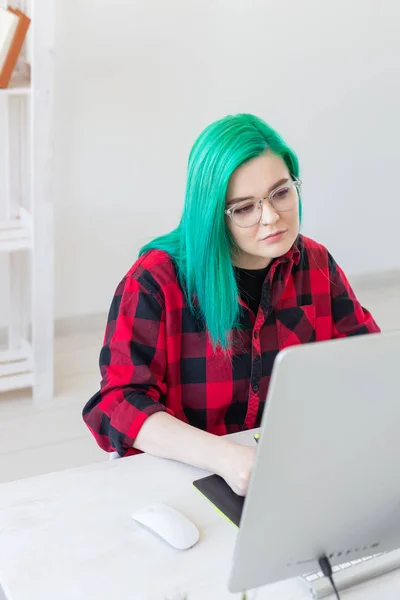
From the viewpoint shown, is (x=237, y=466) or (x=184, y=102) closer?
(x=237, y=466)

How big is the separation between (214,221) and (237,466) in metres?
0.43

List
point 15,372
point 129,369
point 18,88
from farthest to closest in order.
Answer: point 15,372 < point 18,88 < point 129,369

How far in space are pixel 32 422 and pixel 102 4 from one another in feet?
5.01

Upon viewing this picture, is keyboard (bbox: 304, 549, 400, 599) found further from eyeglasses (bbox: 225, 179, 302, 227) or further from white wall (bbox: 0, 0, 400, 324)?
white wall (bbox: 0, 0, 400, 324)

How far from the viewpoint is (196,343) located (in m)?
1.57

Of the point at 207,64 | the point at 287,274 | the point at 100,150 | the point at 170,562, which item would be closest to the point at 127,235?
the point at 100,150

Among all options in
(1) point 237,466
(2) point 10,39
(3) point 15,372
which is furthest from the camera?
(3) point 15,372

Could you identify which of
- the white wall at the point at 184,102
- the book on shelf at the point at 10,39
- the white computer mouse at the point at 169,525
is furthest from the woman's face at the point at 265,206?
the white wall at the point at 184,102

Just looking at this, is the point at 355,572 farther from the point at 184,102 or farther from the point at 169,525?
the point at 184,102

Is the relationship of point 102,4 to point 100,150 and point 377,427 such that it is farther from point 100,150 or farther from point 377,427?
point 377,427

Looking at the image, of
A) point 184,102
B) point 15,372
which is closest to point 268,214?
point 15,372

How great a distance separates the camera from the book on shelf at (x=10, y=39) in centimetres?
253

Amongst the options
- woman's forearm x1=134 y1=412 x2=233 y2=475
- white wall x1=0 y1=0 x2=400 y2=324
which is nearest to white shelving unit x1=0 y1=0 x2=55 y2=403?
white wall x1=0 y1=0 x2=400 y2=324

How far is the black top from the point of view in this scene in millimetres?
1599
